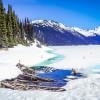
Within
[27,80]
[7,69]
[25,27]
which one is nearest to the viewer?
[27,80]

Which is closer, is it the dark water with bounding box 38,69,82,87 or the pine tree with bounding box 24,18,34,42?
the dark water with bounding box 38,69,82,87

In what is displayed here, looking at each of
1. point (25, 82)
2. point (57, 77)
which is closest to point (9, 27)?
point (57, 77)

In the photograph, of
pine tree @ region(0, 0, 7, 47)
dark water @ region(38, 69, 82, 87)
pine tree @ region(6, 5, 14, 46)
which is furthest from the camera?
pine tree @ region(6, 5, 14, 46)

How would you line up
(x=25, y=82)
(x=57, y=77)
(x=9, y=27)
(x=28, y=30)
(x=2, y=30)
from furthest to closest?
(x=28, y=30) < (x=9, y=27) < (x=2, y=30) < (x=57, y=77) < (x=25, y=82)

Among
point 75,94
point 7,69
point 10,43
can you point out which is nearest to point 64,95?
point 75,94

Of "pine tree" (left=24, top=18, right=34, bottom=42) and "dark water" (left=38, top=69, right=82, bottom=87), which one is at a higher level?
"pine tree" (left=24, top=18, right=34, bottom=42)

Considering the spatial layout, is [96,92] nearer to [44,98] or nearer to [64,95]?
[64,95]

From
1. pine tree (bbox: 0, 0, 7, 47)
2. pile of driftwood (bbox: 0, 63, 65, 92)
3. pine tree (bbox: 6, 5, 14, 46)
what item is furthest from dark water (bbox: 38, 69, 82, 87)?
pine tree (bbox: 6, 5, 14, 46)

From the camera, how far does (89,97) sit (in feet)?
61.0

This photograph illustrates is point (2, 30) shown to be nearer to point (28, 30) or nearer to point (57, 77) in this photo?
point (57, 77)

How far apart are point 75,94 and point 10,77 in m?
14.3

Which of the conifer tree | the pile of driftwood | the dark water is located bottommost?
the dark water

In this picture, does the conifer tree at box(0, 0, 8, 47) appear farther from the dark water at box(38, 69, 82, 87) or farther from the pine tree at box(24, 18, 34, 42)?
the pine tree at box(24, 18, 34, 42)

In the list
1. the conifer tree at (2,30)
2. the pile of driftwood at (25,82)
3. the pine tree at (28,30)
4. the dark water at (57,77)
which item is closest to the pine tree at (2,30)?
the conifer tree at (2,30)
